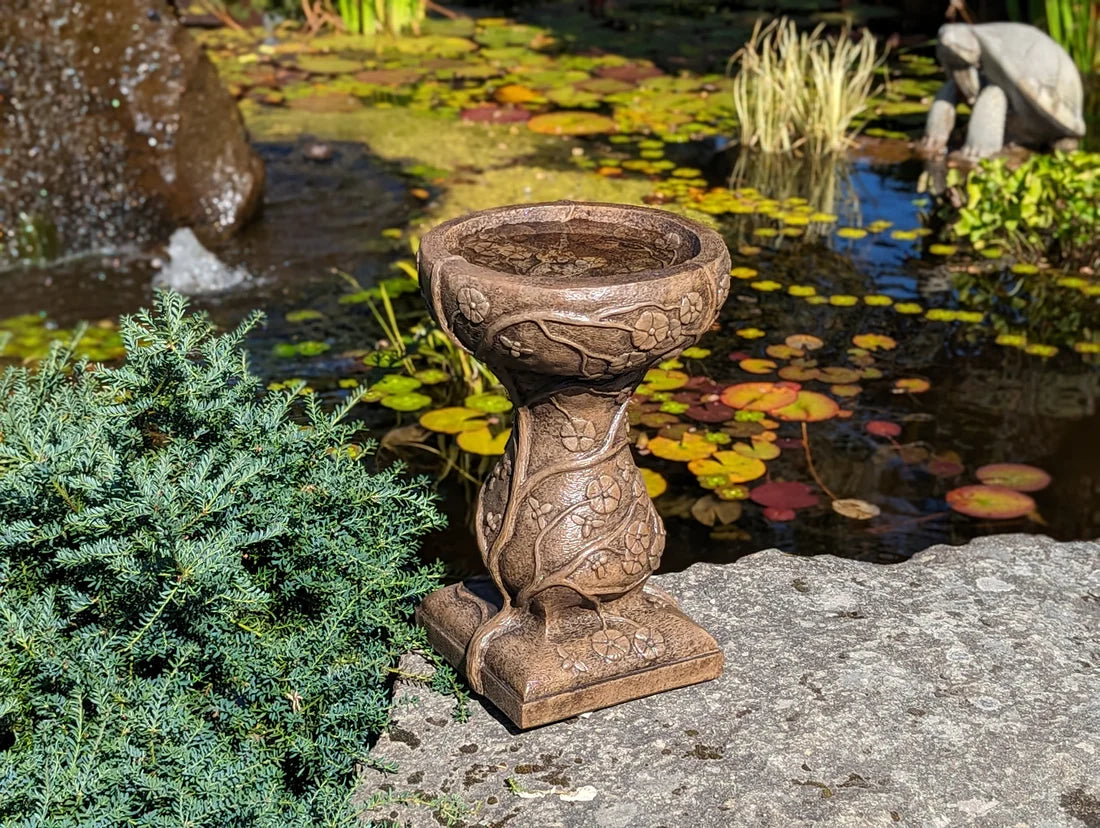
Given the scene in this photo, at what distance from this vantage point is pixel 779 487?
12.8ft

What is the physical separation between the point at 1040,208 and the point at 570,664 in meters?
4.01

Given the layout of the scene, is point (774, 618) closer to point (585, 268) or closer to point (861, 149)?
point (585, 268)

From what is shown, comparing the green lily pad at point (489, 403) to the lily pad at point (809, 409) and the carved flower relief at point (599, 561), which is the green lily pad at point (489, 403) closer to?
the lily pad at point (809, 409)

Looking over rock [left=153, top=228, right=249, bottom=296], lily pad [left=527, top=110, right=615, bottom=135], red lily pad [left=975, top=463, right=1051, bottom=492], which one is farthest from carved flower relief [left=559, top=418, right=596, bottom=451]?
lily pad [left=527, top=110, right=615, bottom=135]

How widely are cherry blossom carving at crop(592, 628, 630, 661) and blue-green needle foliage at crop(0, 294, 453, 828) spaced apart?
0.32 metres

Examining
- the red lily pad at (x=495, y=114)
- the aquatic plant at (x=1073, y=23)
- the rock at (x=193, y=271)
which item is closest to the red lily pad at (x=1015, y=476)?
the rock at (x=193, y=271)

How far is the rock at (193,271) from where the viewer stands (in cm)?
554

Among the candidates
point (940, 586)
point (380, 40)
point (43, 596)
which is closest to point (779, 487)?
point (940, 586)

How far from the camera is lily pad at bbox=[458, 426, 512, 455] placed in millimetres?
4070

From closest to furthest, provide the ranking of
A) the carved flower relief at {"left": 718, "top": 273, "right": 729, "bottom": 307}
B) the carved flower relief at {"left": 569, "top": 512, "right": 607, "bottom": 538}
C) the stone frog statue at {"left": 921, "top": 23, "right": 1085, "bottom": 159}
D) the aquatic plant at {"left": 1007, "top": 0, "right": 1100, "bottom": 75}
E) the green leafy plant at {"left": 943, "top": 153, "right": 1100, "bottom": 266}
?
1. the carved flower relief at {"left": 718, "top": 273, "right": 729, "bottom": 307}
2. the carved flower relief at {"left": 569, "top": 512, "right": 607, "bottom": 538}
3. the green leafy plant at {"left": 943, "top": 153, "right": 1100, "bottom": 266}
4. the stone frog statue at {"left": 921, "top": 23, "right": 1085, "bottom": 159}
5. the aquatic plant at {"left": 1007, "top": 0, "right": 1100, "bottom": 75}

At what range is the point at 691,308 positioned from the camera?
91.9 inches

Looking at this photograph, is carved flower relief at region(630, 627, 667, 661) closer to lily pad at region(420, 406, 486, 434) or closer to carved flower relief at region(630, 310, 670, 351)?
carved flower relief at region(630, 310, 670, 351)

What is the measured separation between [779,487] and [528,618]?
59.3 inches

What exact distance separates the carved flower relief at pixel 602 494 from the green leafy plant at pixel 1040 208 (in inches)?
145
